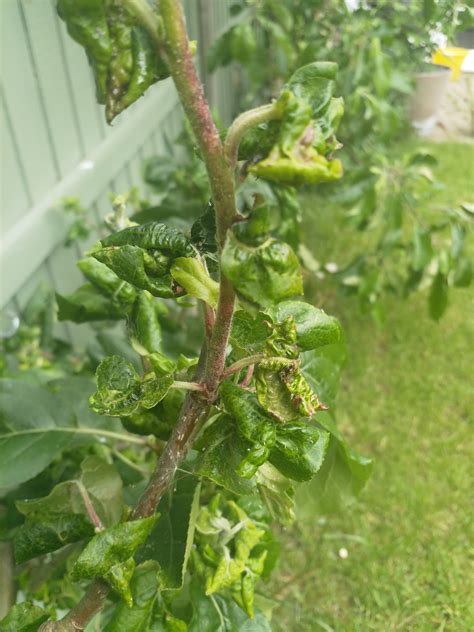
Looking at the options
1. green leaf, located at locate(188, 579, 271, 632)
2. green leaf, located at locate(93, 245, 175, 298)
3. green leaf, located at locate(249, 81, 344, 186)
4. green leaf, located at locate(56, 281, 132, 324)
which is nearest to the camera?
green leaf, located at locate(249, 81, 344, 186)

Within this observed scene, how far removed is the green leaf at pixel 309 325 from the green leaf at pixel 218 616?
385mm

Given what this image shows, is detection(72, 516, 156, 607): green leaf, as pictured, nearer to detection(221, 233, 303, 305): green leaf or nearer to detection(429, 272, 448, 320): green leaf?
detection(221, 233, 303, 305): green leaf

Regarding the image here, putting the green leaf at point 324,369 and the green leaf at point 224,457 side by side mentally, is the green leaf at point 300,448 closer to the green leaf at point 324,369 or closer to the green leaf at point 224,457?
the green leaf at point 224,457

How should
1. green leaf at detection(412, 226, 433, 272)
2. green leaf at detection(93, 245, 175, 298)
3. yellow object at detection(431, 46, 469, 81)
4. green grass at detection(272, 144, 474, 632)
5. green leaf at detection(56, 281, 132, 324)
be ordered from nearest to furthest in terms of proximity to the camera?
green leaf at detection(93, 245, 175, 298), green leaf at detection(56, 281, 132, 324), green grass at detection(272, 144, 474, 632), yellow object at detection(431, 46, 469, 81), green leaf at detection(412, 226, 433, 272)

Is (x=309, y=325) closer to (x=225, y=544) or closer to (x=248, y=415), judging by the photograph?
(x=248, y=415)

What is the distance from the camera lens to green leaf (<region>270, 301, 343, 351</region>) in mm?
562

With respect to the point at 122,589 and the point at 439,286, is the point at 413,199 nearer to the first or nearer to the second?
→ the point at 439,286

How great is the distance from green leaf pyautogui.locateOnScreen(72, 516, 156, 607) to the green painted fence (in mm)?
937

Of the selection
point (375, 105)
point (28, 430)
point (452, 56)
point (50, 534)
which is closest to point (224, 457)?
point (50, 534)

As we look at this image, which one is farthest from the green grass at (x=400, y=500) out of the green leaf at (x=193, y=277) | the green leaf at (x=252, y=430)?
the green leaf at (x=193, y=277)

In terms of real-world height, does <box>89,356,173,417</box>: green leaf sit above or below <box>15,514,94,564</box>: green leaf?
above

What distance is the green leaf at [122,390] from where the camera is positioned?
539 mm

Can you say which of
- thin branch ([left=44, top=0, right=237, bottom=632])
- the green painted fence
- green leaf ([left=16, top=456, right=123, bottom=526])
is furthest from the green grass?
the green painted fence

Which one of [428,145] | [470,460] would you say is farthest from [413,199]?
[428,145]
